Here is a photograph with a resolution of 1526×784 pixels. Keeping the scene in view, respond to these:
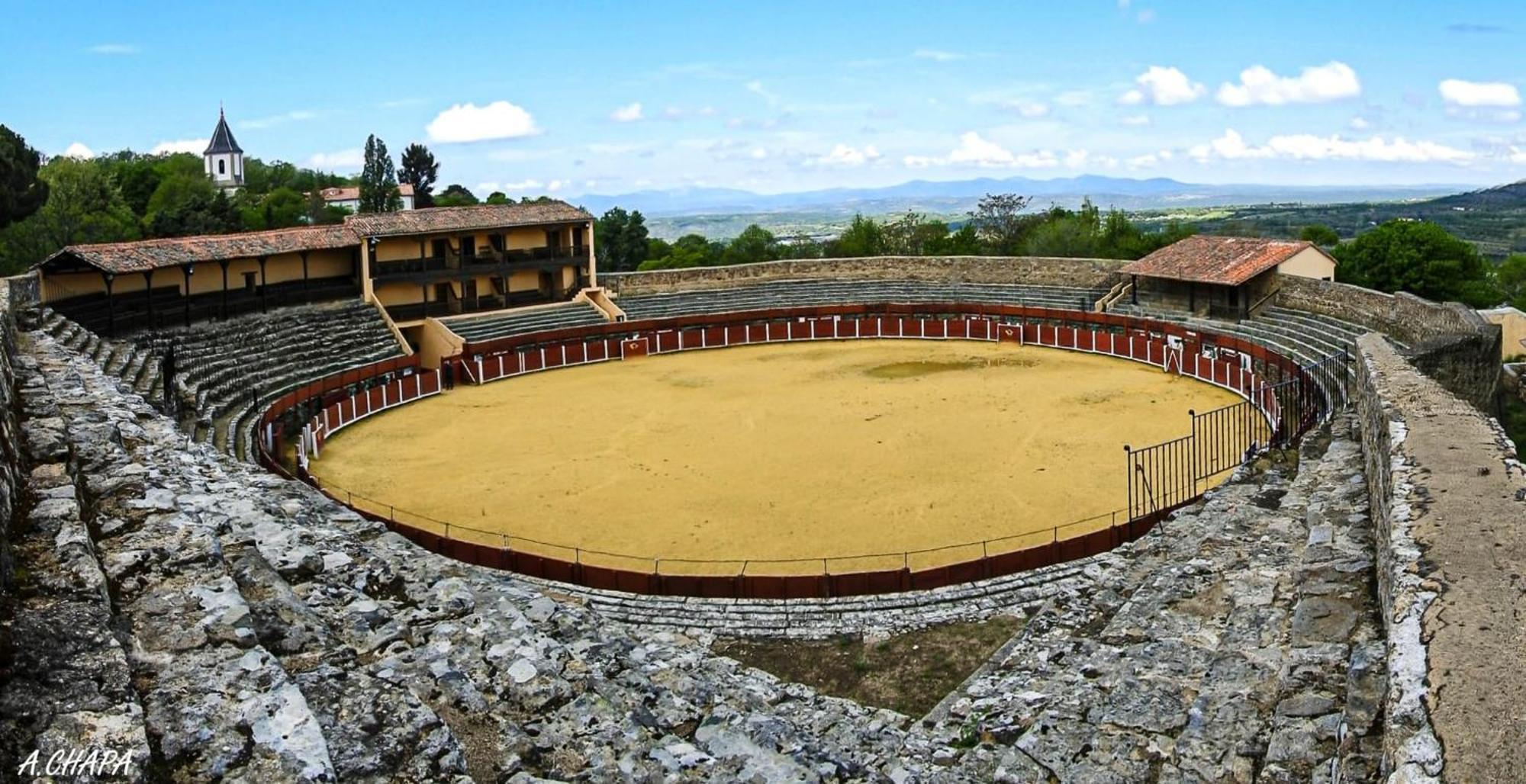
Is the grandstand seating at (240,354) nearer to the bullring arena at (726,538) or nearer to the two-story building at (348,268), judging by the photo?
the bullring arena at (726,538)

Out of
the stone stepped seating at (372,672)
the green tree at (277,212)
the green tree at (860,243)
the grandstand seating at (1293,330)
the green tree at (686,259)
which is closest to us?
the stone stepped seating at (372,672)

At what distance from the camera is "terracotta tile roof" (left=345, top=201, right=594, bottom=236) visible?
37.2 m

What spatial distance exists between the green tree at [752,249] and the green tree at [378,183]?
21.2 m

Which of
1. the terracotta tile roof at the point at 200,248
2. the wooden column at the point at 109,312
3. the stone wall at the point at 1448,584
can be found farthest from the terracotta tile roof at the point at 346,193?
the stone wall at the point at 1448,584

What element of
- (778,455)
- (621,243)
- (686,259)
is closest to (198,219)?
(621,243)

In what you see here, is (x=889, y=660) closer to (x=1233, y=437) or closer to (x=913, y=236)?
(x=1233, y=437)

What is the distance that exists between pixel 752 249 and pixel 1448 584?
61908 mm

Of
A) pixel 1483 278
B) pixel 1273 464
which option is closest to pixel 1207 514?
pixel 1273 464

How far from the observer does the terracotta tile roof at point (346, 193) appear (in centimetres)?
7956

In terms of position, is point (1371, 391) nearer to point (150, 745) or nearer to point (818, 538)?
point (818, 538)

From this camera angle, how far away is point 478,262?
39.7m

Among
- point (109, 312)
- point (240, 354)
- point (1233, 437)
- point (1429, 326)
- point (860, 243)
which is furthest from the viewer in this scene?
point (860, 243)

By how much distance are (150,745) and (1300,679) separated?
598 cm

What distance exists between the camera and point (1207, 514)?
1348cm
